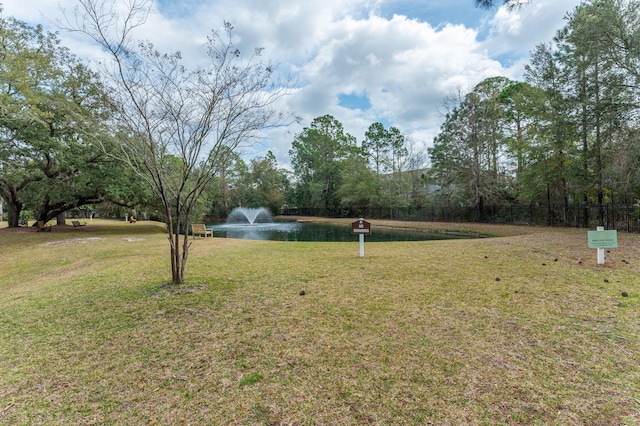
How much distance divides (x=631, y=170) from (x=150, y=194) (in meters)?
18.8

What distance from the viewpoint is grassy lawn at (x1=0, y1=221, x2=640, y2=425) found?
1.81 m

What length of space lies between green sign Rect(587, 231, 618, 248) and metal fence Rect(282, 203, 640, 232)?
29.9 feet

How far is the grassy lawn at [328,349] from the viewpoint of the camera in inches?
71.4

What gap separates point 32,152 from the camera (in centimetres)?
1251

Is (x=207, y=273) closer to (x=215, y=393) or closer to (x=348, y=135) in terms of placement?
(x=215, y=393)

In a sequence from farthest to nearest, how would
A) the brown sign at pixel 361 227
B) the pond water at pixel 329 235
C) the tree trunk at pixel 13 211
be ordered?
the pond water at pixel 329 235 → the tree trunk at pixel 13 211 → the brown sign at pixel 361 227

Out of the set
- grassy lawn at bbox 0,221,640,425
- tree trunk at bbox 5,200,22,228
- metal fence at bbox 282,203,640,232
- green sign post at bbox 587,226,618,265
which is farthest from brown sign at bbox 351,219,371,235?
tree trunk at bbox 5,200,22,228

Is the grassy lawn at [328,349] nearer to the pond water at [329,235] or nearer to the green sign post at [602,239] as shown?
the green sign post at [602,239]

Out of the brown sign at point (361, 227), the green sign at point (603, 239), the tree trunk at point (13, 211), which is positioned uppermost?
the tree trunk at point (13, 211)

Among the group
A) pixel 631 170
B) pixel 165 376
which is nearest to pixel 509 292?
pixel 165 376

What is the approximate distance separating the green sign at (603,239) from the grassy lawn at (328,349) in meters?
0.42

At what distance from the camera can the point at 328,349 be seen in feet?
8.26

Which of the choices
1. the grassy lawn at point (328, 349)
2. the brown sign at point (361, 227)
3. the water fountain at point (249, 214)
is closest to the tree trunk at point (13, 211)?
the grassy lawn at point (328, 349)

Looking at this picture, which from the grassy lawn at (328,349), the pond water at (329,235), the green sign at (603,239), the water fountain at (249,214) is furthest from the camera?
the water fountain at (249,214)
